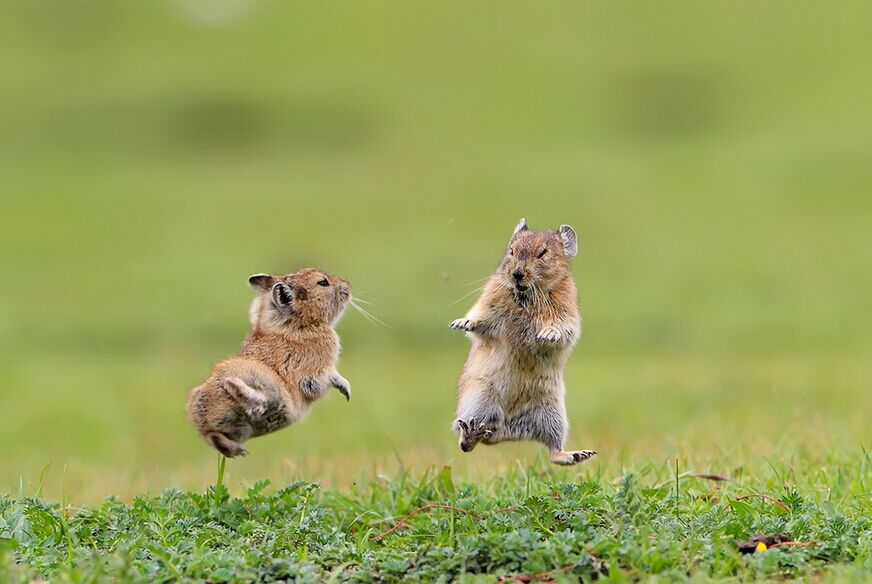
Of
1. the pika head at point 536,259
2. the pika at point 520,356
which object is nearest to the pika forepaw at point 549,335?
the pika at point 520,356

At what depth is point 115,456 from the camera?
49.3 ft

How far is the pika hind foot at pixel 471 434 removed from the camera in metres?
7.28

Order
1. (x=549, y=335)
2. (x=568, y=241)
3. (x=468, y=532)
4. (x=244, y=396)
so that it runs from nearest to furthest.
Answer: (x=244, y=396), (x=468, y=532), (x=549, y=335), (x=568, y=241)

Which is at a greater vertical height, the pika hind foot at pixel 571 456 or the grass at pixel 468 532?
the pika hind foot at pixel 571 456

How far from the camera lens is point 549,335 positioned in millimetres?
7445

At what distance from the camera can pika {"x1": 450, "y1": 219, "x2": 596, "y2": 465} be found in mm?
7520

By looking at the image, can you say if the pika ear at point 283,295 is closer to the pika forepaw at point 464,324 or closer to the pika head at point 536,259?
the pika forepaw at point 464,324

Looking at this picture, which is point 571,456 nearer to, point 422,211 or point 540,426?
point 540,426

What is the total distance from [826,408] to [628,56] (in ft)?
96.2

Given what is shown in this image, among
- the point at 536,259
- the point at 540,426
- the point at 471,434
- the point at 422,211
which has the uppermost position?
the point at 422,211

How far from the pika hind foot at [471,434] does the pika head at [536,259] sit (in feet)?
2.84

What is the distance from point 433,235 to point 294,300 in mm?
21987

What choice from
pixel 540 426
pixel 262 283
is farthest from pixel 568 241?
pixel 262 283

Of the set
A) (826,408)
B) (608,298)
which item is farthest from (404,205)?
(826,408)
